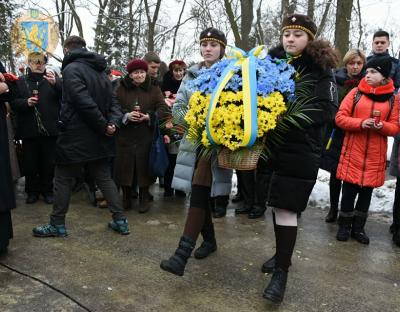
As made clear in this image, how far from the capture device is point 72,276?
324cm

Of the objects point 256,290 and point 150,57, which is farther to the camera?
point 150,57

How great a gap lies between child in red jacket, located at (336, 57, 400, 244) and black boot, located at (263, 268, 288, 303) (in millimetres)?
1651

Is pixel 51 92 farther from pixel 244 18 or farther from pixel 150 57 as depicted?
pixel 244 18

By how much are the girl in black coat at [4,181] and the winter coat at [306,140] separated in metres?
2.10

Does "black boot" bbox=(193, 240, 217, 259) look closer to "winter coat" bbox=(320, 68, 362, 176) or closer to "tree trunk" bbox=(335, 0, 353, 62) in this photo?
"winter coat" bbox=(320, 68, 362, 176)

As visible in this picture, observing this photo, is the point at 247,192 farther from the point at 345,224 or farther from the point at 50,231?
the point at 50,231

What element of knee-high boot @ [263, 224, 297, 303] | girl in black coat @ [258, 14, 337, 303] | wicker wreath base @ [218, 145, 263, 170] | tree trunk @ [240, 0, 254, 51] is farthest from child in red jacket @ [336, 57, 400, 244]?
tree trunk @ [240, 0, 254, 51]

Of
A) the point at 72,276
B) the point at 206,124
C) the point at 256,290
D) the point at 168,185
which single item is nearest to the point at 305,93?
the point at 206,124

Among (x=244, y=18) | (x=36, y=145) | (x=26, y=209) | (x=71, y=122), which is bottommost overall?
(x=26, y=209)

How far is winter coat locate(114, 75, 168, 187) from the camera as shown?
5035 mm

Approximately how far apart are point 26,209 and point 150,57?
8.50 feet

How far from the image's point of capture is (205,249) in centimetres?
374

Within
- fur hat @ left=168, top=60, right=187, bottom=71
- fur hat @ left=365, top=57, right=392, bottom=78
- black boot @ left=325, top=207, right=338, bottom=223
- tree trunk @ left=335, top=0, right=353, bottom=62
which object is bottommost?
black boot @ left=325, top=207, right=338, bottom=223

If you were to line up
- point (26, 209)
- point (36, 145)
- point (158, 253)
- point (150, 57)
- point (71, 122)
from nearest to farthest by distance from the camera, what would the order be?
point (158, 253) < point (71, 122) < point (26, 209) < point (36, 145) < point (150, 57)
